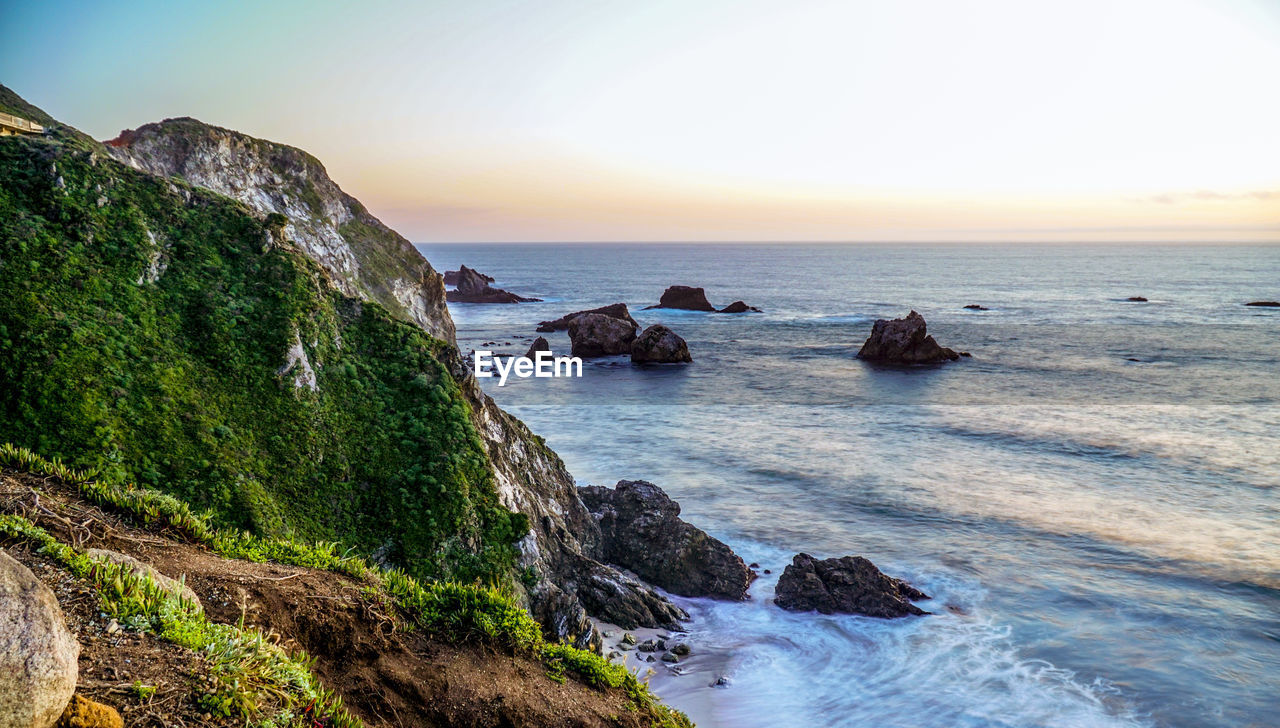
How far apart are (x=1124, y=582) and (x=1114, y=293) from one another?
124249 millimetres

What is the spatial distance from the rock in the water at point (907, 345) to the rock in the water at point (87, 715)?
204 ft

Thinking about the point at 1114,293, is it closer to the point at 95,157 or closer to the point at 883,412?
the point at 883,412

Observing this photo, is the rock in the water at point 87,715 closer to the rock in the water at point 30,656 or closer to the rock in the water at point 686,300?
the rock in the water at point 30,656

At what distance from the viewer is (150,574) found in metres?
6.58

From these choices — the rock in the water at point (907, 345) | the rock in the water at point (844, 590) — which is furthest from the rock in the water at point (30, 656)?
the rock in the water at point (907, 345)

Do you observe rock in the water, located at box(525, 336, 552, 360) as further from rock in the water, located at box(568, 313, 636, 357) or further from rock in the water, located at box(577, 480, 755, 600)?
rock in the water, located at box(577, 480, 755, 600)

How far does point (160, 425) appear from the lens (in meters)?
13.2

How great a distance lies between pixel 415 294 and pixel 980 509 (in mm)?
25691

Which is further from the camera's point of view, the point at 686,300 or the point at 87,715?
the point at 686,300

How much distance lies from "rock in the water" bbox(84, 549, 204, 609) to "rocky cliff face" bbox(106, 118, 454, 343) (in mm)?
20811

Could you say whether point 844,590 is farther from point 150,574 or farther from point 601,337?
point 601,337

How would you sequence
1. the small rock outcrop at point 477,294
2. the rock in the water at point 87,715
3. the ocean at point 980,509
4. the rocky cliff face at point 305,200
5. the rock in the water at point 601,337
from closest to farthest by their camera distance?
the rock in the water at point 87,715 → the ocean at point 980,509 → the rocky cliff face at point 305,200 → the rock in the water at point 601,337 → the small rock outcrop at point 477,294

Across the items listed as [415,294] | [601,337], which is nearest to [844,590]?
A: [415,294]

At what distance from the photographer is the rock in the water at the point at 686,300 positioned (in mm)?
102062
